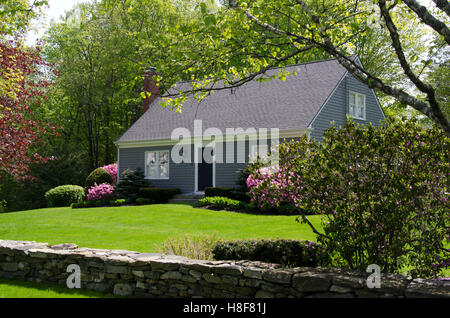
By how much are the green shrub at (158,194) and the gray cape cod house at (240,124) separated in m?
1.01

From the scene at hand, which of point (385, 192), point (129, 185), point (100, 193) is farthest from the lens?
point (100, 193)

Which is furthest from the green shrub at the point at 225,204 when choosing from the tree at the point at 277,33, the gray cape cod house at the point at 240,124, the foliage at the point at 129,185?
the tree at the point at 277,33

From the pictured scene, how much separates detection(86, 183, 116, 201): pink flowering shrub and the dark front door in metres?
4.89

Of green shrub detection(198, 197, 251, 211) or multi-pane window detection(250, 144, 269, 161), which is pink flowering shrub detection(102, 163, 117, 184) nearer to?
green shrub detection(198, 197, 251, 211)

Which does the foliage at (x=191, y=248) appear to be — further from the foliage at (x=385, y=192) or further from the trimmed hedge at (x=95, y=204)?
the trimmed hedge at (x=95, y=204)

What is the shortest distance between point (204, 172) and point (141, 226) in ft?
26.3

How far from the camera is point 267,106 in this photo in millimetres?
20250

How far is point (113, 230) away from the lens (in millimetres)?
12875

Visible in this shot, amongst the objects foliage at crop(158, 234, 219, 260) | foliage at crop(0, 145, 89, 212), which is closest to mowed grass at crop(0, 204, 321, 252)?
foliage at crop(158, 234, 219, 260)

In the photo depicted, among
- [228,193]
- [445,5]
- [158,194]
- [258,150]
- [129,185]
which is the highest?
[445,5]

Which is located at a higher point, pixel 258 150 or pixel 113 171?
pixel 258 150

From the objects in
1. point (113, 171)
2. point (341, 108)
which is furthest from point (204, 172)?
point (113, 171)

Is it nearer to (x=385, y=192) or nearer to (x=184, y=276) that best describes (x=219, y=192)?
(x=184, y=276)
